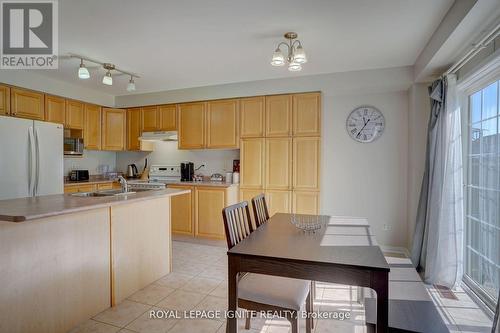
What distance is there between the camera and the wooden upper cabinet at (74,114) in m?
4.12

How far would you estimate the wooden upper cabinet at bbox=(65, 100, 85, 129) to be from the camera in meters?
4.12

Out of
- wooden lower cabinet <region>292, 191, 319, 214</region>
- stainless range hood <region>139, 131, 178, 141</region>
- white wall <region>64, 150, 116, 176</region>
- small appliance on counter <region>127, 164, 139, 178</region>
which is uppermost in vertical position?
stainless range hood <region>139, 131, 178, 141</region>

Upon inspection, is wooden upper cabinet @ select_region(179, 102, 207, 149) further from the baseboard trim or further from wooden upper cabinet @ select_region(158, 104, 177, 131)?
the baseboard trim

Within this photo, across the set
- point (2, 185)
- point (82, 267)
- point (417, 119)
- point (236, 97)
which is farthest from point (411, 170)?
point (2, 185)

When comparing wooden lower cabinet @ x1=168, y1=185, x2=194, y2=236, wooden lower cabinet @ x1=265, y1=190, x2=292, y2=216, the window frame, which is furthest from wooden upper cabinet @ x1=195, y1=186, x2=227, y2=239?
the window frame

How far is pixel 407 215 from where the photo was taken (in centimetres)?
357

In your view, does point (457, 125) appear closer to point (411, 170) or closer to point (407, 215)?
point (411, 170)

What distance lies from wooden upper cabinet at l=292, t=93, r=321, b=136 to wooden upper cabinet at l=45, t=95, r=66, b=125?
3359 millimetres

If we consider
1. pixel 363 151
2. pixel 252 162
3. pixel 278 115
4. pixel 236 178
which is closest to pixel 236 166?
pixel 236 178

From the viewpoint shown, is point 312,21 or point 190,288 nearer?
point 312,21

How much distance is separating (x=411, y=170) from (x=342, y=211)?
1026mm

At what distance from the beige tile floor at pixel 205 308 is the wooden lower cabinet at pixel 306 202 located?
1.12 m

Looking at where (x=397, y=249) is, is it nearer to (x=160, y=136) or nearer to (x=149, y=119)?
(x=160, y=136)

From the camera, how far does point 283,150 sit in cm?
380
